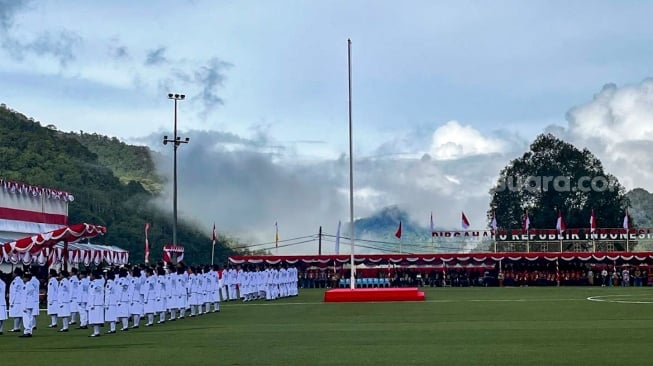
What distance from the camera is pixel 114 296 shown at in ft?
81.2

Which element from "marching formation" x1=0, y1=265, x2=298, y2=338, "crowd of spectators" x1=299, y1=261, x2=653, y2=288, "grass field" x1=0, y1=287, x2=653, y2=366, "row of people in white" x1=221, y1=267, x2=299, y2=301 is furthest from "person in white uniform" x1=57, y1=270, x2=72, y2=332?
"crowd of spectators" x1=299, y1=261, x2=653, y2=288

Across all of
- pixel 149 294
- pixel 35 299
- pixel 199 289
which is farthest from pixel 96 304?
pixel 199 289

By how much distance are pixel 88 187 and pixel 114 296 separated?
66.7 metres

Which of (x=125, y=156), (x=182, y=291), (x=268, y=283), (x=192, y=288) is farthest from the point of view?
(x=125, y=156)

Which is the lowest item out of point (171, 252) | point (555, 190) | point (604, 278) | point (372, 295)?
point (372, 295)

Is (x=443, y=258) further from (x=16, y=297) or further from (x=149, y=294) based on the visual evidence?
(x=16, y=297)

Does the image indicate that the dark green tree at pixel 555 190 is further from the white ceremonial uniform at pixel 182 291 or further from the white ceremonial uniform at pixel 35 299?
the white ceremonial uniform at pixel 35 299

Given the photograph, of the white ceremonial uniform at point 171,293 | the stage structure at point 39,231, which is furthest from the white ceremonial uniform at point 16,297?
the stage structure at point 39,231

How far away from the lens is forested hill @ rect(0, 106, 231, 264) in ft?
267

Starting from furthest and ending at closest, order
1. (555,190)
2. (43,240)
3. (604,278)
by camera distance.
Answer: (555,190)
(604,278)
(43,240)

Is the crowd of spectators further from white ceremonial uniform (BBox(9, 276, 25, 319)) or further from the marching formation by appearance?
white ceremonial uniform (BBox(9, 276, 25, 319))

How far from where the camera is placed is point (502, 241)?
70125 mm

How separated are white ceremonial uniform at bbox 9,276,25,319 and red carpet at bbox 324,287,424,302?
56.8 ft

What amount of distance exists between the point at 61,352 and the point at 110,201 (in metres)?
72.8
